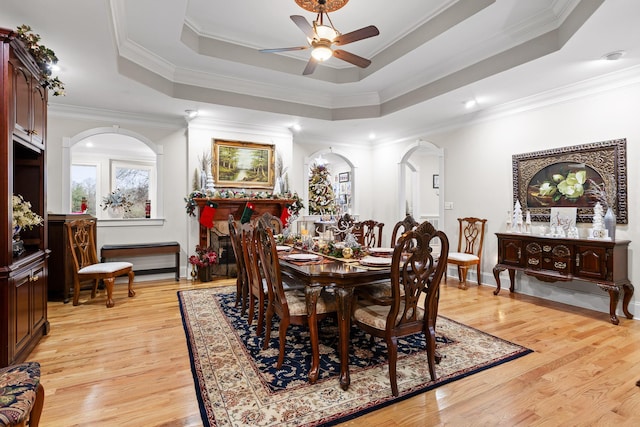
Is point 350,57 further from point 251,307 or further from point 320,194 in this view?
point 320,194

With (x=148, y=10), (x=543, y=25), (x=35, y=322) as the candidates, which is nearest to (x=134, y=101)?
(x=148, y=10)

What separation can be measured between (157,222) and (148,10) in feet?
10.9

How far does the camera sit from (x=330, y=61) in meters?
4.76

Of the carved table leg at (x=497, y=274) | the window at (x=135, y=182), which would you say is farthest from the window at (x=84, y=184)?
the carved table leg at (x=497, y=274)

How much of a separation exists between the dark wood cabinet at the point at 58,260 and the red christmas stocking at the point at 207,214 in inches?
67.7

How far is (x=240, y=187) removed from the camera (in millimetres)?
5836

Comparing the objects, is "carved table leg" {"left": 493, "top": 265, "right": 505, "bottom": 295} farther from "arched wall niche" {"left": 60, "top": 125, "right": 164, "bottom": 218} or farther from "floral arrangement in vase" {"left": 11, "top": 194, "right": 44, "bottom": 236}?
"arched wall niche" {"left": 60, "top": 125, "right": 164, "bottom": 218}

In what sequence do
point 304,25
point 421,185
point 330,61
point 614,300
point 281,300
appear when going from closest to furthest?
point 281,300
point 304,25
point 614,300
point 330,61
point 421,185

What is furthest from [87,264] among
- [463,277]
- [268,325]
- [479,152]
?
[479,152]

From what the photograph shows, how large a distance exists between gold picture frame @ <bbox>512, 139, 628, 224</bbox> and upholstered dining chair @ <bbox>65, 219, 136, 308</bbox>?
5.44 m

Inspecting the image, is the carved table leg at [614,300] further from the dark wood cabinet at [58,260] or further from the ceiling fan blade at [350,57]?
the dark wood cabinet at [58,260]

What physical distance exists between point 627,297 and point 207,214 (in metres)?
5.45

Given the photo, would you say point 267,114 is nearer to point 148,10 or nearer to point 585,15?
point 148,10

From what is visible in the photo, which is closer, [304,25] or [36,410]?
[36,410]
